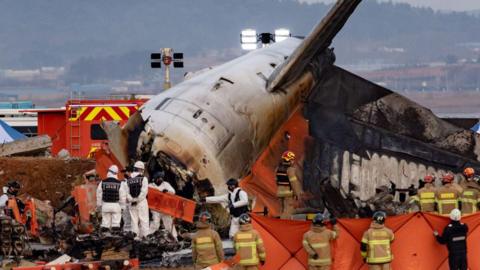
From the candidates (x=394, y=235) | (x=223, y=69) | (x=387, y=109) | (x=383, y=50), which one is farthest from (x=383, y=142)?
(x=383, y=50)

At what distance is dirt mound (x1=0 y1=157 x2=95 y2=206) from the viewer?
32.5m

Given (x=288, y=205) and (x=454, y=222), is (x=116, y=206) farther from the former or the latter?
(x=454, y=222)

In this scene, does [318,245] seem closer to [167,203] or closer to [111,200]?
[167,203]

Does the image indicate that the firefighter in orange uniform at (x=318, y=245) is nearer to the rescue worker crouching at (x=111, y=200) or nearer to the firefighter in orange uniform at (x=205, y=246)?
the firefighter in orange uniform at (x=205, y=246)

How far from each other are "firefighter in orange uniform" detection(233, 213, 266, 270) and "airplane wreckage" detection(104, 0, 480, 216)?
16.2ft

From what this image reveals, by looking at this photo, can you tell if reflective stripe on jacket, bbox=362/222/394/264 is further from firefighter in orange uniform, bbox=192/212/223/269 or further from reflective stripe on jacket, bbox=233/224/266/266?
firefighter in orange uniform, bbox=192/212/223/269

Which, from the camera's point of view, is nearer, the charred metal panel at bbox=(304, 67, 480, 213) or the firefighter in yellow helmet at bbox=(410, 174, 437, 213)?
the firefighter in yellow helmet at bbox=(410, 174, 437, 213)

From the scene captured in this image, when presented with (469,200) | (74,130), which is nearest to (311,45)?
(469,200)

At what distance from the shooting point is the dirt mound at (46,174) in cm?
3247

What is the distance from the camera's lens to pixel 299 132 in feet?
100

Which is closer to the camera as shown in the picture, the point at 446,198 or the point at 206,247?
the point at 206,247

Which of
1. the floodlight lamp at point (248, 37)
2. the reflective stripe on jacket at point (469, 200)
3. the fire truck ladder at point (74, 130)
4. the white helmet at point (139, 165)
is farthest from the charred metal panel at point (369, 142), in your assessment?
the floodlight lamp at point (248, 37)

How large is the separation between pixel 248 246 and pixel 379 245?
2.41 meters

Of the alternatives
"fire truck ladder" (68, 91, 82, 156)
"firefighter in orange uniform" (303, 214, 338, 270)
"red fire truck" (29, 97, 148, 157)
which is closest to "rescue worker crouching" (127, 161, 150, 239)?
"firefighter in orange uniform" (303, 214, 338, 270)
